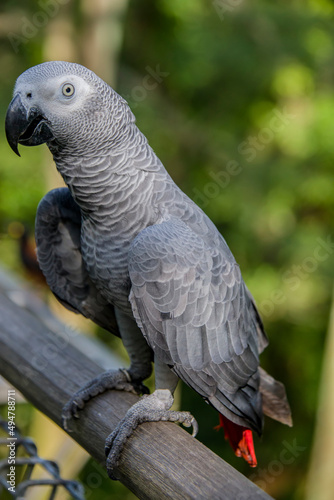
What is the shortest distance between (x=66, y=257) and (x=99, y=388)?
323 millimetres

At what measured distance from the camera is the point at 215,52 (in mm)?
4285

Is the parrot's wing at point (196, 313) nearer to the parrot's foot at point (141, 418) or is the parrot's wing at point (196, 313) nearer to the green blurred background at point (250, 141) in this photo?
the parrot's foot at point (141, 418)

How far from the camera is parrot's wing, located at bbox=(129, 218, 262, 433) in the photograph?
1.01 m

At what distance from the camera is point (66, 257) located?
50.2 inches

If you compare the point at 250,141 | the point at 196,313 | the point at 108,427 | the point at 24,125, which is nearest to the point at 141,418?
the point at 108,427

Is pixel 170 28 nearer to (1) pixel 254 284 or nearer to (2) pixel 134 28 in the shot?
(2) pixel 134 28

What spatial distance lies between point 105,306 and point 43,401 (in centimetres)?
25

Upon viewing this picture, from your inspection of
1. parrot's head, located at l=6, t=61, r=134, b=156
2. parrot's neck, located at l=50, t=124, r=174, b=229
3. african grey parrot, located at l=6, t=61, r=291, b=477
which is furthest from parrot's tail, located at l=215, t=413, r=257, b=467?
parrot's head, located at l=6, t=61, r=134, b=156

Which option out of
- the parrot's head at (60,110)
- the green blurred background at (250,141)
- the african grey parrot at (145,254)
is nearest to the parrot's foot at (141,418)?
the african grey parrot at (145,254)

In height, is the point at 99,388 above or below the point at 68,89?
below

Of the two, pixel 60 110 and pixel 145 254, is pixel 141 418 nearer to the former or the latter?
pixel 145 254

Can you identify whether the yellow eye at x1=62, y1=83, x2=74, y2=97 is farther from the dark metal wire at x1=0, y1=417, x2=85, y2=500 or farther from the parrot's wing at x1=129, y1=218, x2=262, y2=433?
the dark metal wire at x1=0, y1=417, x2=85, y2=500

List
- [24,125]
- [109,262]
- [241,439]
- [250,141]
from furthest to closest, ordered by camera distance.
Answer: [250,141], [241,439], [109,262], [24,125]

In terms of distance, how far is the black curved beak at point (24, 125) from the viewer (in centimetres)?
97
